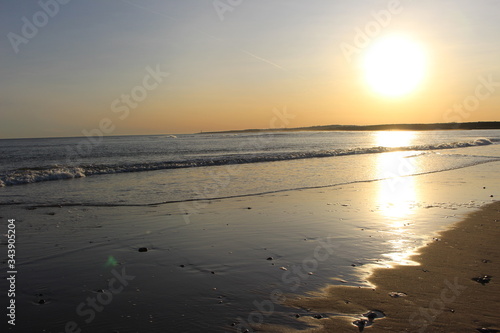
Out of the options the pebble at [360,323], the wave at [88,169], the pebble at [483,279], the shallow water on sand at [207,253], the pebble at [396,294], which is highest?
the wave at [88,169]

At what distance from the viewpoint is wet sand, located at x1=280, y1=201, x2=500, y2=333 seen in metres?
4.42

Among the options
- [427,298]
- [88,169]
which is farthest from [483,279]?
[88,169]

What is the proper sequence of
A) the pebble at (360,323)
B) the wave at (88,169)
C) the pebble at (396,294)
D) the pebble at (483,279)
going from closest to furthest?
the pebble at (360,323) → the pebble at (396,294) → the pebble at (483,279) → the wave at (88,169)

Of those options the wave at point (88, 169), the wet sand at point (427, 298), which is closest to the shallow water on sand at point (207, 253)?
the wet sand at point (427, 298)

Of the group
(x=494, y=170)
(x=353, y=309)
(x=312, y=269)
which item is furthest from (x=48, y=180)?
(x=494, y=170)

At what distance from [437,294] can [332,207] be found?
6383 millimetres

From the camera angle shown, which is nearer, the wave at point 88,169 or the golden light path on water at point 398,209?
the golden light path on water at point 398,209

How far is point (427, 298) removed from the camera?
5.09 m

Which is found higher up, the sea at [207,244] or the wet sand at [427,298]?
the sea at [207,244]

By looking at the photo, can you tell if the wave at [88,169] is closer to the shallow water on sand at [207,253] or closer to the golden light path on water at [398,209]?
the shallow water on sand at [207,253]

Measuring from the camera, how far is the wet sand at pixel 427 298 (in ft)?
14.5

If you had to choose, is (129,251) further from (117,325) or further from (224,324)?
(224,324)

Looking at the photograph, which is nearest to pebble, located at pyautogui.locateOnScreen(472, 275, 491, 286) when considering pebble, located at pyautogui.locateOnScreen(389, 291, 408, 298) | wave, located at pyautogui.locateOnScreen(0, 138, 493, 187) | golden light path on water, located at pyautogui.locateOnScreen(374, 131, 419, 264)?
golden light path on water, located at pyautogui.locateOnScreen(374, 131, 419, 264)

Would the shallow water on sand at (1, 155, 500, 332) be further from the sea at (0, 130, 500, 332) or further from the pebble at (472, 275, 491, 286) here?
the pebble at (472, 275, 491, 286)
